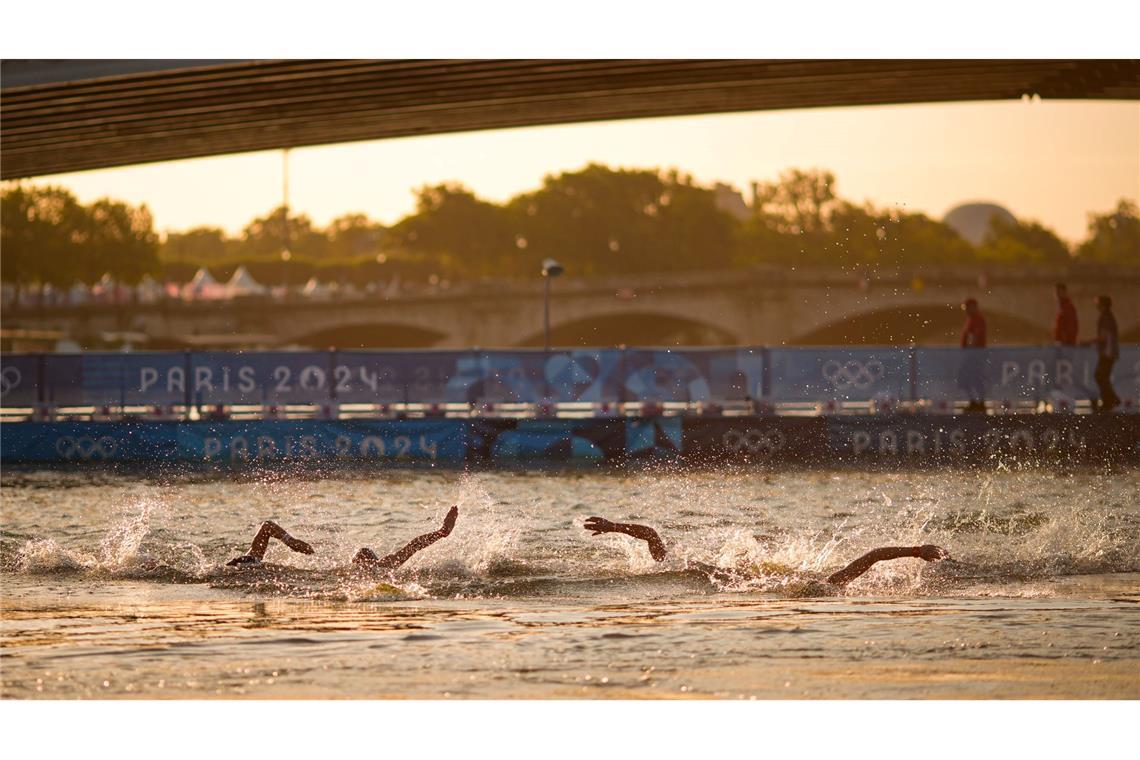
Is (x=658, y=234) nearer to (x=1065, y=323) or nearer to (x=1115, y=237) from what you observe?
(x=1115, y=237)

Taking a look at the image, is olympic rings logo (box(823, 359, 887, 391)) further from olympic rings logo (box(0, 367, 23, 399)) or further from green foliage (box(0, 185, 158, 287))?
green foliage (box(0, 185, 158, 287))

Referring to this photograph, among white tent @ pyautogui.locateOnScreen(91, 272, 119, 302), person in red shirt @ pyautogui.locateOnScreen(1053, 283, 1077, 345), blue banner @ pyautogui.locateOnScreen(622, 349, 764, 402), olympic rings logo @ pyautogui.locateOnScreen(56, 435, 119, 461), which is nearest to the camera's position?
olympic rings logo @ pyautogui.locateOnScreen(56, 435, 119, 461)

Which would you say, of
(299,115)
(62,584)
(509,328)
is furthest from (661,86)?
(509,328)

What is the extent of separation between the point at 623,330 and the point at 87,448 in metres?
81.6

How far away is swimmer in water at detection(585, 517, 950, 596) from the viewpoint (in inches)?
574

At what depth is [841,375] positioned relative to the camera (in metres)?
29.5

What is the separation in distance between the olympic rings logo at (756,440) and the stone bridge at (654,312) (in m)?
56.4

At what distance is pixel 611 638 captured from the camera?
40.9 feet

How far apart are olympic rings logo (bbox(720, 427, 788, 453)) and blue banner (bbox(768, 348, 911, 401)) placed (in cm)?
138

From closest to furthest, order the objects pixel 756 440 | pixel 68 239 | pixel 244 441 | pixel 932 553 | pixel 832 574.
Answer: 1. pixel 932 553
2. pixel 832 574
3. pixel 756 440
4. pixel 244 441
5. pixel 68 239

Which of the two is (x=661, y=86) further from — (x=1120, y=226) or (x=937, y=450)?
(x=1120, y=226)

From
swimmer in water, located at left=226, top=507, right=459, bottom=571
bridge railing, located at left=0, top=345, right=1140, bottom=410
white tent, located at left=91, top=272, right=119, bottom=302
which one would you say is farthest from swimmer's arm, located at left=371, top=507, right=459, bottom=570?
white tent, located at left=91, top=272, right=119, bottom=302

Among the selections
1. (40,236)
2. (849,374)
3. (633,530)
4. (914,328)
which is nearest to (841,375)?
(849,374)

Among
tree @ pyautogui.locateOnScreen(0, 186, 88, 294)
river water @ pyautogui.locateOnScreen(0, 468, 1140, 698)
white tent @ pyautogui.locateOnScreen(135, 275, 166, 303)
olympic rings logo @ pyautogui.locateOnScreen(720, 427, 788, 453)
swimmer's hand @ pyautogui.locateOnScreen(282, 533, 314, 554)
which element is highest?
tree @ pyautogui.locateOnScreen(0, 186, 88, 294)
